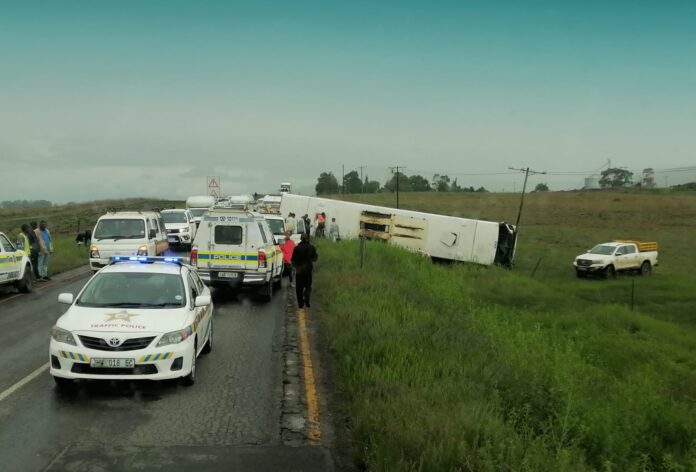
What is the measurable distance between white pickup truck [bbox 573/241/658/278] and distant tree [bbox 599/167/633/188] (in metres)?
63.9

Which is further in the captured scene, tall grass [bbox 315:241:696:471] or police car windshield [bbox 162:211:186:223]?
police car windshield [bbox 162:211:186:223]

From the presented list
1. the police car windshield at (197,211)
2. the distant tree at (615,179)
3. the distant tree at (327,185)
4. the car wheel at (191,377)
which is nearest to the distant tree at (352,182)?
the distant tree at (327,185)

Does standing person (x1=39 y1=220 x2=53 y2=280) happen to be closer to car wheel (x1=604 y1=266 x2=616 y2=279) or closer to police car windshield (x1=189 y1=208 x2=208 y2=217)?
police car windshield (x1=189 y1=208 x2=208 y2=217)

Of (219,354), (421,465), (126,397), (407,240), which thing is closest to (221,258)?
(219,354)

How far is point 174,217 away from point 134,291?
23682 mm

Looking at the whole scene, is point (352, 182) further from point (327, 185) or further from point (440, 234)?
point (440, 234)

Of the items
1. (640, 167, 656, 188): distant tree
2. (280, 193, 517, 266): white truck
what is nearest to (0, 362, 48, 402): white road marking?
(280, 193, 517, 266): white truck

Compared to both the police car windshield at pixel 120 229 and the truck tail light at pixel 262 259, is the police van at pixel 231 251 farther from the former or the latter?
the police car windshield at pixel 120 229

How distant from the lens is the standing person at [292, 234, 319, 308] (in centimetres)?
1505

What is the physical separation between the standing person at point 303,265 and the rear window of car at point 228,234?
2.40 meters

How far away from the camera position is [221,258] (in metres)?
16.8

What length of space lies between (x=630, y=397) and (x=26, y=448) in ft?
24.6

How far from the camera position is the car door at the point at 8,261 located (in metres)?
16.7

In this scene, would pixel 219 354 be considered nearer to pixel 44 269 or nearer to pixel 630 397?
pixel 630 397
